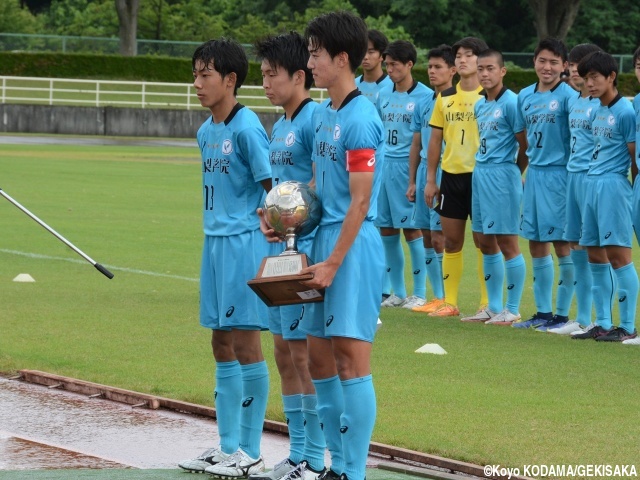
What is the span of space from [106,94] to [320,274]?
4131 cm

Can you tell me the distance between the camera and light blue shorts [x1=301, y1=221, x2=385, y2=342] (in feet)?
18.3

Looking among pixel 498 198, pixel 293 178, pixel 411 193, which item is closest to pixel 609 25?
pixel 411 193

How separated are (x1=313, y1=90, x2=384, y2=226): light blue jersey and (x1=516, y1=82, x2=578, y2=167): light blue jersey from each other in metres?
5.42

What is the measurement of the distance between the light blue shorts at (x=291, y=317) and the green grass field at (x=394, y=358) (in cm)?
107

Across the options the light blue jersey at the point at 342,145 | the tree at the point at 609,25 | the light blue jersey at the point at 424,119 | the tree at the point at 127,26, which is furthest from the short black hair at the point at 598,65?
the tree at the point at 609,25

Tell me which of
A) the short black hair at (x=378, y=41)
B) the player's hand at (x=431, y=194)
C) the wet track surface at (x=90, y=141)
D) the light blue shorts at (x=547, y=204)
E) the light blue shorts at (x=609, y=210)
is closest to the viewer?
the light blue shorts at (x=609, y=210)

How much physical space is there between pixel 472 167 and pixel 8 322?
4.31 m

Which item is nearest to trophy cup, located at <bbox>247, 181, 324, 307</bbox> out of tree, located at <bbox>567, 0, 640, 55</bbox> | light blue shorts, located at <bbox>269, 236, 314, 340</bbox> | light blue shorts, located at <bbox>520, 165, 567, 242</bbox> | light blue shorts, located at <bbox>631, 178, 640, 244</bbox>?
light blue shorts, located at <bbox>269, 236, 314, 340</bbox>

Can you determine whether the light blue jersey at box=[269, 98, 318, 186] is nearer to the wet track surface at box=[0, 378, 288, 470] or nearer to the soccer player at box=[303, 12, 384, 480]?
the soccer player at box=[303, 12, 384, 480]

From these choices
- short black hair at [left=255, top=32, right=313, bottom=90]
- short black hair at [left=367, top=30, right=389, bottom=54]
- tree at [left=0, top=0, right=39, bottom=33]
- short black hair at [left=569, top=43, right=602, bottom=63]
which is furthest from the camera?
tree at [left=0, top=0, right=39, bottom=33]

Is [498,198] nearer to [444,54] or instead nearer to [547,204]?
[547,204]

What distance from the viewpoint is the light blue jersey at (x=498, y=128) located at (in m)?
11.1

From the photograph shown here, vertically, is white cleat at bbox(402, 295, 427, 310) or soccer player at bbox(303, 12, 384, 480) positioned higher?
soccer player at bbox(303, 12, 384, 480)

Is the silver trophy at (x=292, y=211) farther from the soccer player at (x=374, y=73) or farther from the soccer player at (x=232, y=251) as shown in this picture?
the soccer player at (x=374, y=73)
